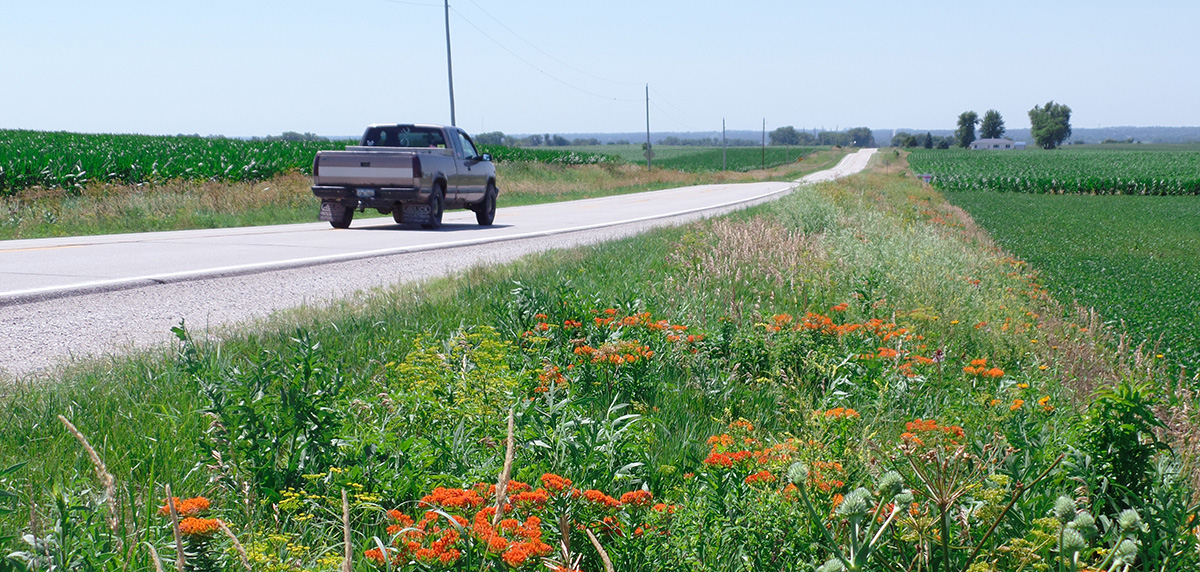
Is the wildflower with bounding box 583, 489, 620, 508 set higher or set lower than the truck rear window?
lower

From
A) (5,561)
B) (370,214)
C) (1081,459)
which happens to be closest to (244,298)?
(5,561)

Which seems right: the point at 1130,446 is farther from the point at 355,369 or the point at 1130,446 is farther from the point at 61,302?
the point at 61,302

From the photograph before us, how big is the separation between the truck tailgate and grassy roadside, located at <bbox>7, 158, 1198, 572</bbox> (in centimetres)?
896

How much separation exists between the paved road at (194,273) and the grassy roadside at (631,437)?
45.7 inches

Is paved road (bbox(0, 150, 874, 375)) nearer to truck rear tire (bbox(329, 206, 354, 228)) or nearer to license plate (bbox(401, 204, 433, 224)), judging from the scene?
license plate (bbox(401, 204, 433, 224))

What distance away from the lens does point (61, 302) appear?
270 inches

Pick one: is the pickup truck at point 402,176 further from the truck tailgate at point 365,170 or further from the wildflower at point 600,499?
the wildflower at point 600,499

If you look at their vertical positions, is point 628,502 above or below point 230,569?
above

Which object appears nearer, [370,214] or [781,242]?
[781,242]

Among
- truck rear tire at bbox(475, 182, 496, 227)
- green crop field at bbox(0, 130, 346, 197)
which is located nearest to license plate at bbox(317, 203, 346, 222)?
truck rear tire at bbox(475, 182, 496, 227)

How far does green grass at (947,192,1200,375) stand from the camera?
778 cm

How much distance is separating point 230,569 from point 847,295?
5.57 metres

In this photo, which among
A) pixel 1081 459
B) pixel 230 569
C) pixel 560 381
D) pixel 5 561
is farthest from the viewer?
pixel 560 381

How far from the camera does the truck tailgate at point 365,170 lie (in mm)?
14797
